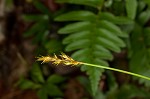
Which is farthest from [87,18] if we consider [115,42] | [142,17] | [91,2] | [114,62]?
[114,62]

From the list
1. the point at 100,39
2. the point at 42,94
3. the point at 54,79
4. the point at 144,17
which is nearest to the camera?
the point at 100,39

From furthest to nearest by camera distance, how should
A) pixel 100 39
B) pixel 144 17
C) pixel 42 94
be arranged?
pixel 42 94
pixel 144 17
pixel 100 39

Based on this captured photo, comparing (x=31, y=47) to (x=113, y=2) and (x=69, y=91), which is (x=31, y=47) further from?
(x=113, y=2)

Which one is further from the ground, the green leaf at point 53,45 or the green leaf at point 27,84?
the green leaf at point 53,45

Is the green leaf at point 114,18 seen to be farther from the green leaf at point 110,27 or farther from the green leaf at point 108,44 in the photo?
the green leaf at point 108,44

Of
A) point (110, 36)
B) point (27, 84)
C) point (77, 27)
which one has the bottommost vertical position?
point (27, 84)

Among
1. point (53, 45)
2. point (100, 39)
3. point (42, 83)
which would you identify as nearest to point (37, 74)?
point (42, 83)

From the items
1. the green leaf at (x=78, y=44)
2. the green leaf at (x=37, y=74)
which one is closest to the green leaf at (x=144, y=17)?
the green leaf at (x=78, y=44)

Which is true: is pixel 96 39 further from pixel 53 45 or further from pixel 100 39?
pixel 53 45

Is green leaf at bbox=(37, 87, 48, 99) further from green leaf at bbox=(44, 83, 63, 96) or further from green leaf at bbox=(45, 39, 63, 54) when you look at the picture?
green leaf at bbox=(45, 39, 63, 54)
